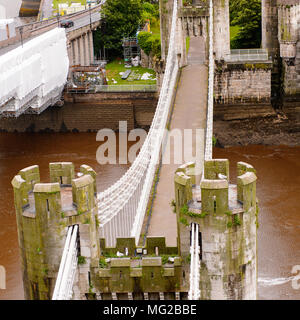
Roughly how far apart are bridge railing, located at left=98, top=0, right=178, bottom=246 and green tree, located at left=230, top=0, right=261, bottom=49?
15305 mm

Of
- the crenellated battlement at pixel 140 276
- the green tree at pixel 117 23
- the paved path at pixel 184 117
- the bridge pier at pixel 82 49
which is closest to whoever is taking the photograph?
the crenellated battlement at pixel 140 276

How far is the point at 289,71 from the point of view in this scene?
38000mm

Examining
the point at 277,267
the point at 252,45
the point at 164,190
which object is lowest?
the point at 277,267

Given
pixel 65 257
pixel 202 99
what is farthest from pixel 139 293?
pixel 202 99

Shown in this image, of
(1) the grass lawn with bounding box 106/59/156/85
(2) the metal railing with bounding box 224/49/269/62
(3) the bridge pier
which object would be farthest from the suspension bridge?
(3) the bridge pier

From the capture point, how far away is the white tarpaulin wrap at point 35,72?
1296 inches

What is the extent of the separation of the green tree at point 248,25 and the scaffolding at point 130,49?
20.5ft

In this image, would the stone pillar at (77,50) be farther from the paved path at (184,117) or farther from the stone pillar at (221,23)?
the stone pillar at (221,23)

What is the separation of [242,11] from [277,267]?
24.2 m

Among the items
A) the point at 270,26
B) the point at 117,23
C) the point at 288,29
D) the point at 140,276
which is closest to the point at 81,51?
the point at 117,23

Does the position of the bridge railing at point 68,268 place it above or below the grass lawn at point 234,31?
below

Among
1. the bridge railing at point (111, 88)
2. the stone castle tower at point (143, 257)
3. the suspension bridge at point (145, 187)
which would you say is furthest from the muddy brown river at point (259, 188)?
the stone castle tower at point (143, 257)

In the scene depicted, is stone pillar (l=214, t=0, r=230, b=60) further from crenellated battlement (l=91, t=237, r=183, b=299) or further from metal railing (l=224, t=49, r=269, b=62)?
crenellated battlement (l=91, t=237, r=183, b=299)
